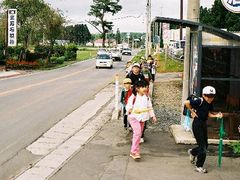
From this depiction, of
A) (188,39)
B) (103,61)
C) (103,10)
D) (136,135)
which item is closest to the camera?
(136,135)

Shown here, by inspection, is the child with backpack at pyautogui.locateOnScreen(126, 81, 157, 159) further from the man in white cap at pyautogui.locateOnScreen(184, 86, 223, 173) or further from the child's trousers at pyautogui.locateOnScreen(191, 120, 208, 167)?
the child's trousers at pyautogui.locateOnScreen(191, 120, 208, 167)

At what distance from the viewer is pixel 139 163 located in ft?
28.9

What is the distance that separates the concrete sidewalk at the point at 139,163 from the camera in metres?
7.97

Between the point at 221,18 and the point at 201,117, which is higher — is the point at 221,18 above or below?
above

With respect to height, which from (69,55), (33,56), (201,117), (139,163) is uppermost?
(69,55)

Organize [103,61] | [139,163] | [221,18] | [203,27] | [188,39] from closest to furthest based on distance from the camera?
1. [139,163]
2. [203,27]
3. [188,39]
4. [103,61]
5. [221,18]

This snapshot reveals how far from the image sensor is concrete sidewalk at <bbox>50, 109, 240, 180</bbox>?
7969mm

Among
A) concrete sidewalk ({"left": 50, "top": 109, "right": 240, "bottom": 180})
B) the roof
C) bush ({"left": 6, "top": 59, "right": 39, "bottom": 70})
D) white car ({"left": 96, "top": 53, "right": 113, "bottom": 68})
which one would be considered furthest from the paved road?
white car ({"left": 96, "top": 53, "right": 113, "bottom": 68})

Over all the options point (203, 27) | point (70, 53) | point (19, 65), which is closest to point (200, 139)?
point (203, 27)

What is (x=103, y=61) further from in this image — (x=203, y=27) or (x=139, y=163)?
(x=139, y=163)

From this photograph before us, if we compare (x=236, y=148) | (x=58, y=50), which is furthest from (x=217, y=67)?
(x=58, y=50)

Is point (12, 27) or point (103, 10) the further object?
point (103, 10)

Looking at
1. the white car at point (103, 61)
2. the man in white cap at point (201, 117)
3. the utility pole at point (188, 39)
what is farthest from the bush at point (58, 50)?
the man in white cap at point (201, 117)

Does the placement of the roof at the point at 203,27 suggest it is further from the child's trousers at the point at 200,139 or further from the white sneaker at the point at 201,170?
the white sneaker at the point at 201,170
